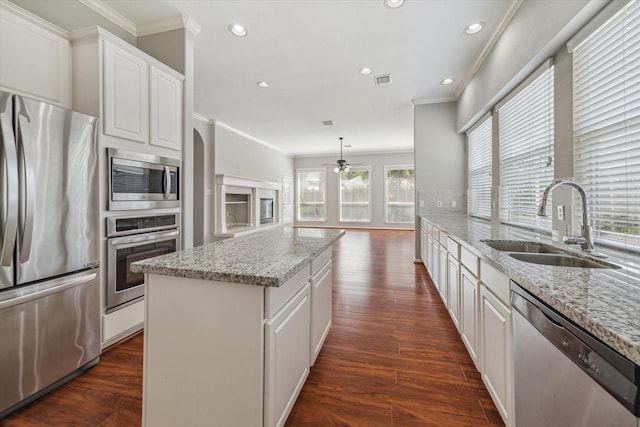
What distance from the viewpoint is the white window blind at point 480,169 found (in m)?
3.60

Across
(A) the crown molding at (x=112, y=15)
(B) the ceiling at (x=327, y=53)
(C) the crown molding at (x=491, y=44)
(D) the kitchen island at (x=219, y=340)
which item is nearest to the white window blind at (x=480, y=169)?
(C) the crown molding at (x=491, y=44)

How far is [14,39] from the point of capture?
1.78 meters

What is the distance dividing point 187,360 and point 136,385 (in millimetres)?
878

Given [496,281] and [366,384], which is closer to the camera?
[496,281]

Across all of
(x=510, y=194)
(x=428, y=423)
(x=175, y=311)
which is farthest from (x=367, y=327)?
(x=510, y=194)

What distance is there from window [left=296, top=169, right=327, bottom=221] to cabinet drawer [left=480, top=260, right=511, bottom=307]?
887cm

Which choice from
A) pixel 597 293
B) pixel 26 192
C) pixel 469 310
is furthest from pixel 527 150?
pixel 26 192

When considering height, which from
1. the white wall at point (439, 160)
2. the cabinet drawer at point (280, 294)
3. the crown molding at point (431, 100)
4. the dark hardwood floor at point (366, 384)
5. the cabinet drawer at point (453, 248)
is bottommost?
the dark hardwood floor at point (366, 384)

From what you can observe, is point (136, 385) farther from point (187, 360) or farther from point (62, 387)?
point (187, 360)

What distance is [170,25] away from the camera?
2.62 meters

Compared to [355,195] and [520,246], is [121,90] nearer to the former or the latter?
[520,246]

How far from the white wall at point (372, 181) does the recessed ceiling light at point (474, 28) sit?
22.6ft

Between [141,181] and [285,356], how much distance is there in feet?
6.22

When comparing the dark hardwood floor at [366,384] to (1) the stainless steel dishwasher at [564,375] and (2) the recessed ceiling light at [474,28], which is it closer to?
(1) the stainless steel dishwasher at [564,375]
